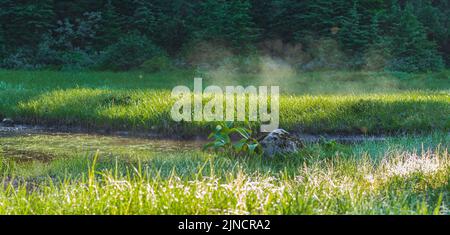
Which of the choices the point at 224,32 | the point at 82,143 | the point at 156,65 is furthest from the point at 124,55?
the point at 82,143

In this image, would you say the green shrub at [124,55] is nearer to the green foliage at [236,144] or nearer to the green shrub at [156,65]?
the green shrub at [156,65]

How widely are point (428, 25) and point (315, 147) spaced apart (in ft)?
101

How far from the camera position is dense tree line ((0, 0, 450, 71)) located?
111 feet

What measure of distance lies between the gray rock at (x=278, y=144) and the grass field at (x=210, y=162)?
0.26 meters

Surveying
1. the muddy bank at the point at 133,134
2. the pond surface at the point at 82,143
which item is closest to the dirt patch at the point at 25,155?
the pond surface at the point at 82,143

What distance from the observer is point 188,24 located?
1499 inches

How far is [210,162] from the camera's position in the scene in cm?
623

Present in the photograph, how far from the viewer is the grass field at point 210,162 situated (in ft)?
17.1

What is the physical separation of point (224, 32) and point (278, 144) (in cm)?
2615

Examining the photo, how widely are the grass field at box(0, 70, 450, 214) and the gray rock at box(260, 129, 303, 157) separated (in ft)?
0.84

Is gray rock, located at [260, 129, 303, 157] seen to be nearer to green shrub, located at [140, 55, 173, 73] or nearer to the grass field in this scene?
the grass field

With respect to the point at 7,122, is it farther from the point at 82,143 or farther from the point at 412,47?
the point at 412,47
